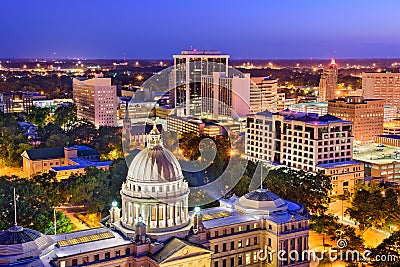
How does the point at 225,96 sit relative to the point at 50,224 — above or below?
above

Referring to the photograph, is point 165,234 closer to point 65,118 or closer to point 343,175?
point 343,175

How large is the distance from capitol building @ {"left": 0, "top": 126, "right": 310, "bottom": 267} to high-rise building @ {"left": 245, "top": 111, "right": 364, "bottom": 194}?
3737cm

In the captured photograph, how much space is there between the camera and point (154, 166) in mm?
52438

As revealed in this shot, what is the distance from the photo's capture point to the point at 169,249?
49094mm

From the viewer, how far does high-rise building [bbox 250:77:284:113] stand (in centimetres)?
17538

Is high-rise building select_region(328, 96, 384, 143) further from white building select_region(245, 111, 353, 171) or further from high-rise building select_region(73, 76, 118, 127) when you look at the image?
high-rise building select_region(73, 76, 118, 127)

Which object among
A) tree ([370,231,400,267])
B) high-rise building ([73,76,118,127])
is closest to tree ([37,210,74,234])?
tree ([370,231,400,267])

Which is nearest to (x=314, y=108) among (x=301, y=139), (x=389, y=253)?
(x=301, y=139)

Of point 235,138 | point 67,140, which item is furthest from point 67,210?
point 235,138

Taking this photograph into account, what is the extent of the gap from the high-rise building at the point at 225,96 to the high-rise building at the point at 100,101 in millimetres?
30864

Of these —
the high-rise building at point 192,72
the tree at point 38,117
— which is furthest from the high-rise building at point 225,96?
the tree at point 38,117

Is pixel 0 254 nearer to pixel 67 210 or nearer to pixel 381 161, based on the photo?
pixel 67 210

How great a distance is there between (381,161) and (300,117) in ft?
61.8

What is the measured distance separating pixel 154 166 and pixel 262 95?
13184 centimetres
